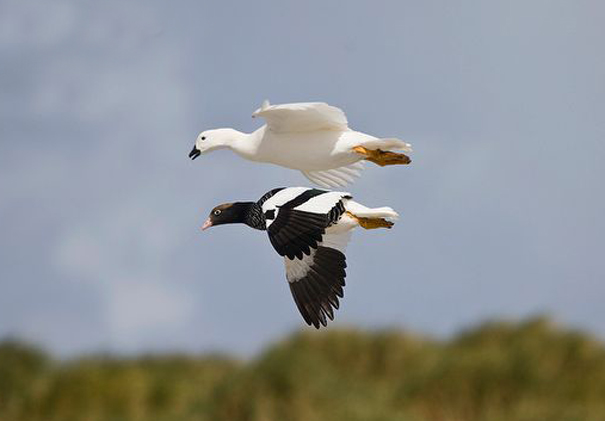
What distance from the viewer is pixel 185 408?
1903cm

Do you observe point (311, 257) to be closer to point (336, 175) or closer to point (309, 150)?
point (309, 150)

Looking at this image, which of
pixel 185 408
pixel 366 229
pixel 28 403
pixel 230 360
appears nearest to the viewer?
pixel 366 229

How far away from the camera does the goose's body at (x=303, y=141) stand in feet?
12.1

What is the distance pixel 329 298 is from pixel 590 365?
59.6 feet

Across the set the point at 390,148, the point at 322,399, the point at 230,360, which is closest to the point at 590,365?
the point at 322,399

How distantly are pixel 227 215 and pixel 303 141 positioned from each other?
0.42 meters

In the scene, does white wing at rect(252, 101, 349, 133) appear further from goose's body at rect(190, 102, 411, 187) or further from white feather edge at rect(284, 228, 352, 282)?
white feather edge at rect(284, 228, 352, 282)

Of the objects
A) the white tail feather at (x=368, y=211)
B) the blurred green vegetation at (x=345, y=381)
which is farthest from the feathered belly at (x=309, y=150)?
the blurred green vegetation at (x=345, y=381)

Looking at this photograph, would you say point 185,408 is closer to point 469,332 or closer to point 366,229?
point 469,332

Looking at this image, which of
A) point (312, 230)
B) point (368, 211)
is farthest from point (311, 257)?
point (312, 230)

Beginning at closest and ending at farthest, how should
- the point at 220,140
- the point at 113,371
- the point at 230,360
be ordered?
the point at 220,140, the point at 113,371, the point at 230,360

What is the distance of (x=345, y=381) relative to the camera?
1875 centimetres

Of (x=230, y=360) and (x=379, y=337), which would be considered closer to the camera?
(x=379, y=337)

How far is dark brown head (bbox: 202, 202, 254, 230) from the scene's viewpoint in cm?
395
